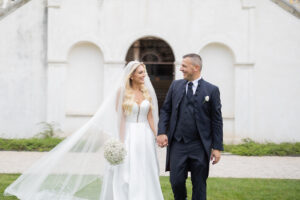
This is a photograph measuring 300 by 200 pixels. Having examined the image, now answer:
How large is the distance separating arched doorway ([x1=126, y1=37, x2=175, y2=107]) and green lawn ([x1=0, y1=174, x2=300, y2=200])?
22.3 feet

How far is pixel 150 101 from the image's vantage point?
514 cm

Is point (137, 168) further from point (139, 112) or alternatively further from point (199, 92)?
point (199, 92)

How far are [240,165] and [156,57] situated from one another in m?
6.04

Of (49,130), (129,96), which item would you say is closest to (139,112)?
(129,96)

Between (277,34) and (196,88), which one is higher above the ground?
(277,34)

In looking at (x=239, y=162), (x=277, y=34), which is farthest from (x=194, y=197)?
(x=277, y=34)

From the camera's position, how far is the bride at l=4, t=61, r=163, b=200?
16.0ft

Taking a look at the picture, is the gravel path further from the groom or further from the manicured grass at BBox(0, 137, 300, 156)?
the groom

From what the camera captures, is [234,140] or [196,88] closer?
[196,88]

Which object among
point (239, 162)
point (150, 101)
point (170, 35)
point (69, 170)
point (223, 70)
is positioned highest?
point (170, 35)

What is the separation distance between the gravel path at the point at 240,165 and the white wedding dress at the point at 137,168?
298cm

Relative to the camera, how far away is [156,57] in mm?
13250

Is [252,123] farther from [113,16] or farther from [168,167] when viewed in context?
[168,167]

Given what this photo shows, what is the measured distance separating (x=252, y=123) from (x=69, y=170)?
8.10 m
